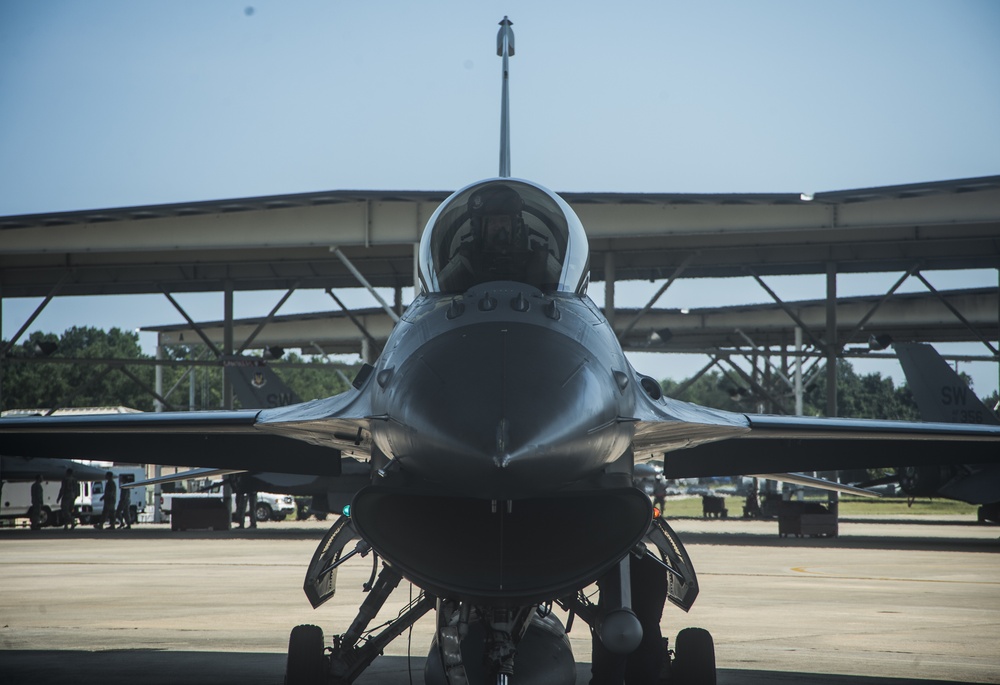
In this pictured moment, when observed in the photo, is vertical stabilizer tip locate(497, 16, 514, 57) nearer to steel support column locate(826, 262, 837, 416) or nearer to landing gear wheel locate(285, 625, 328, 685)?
landing gear wheel locate(285, 625, 328, 685)

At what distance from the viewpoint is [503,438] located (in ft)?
12.6

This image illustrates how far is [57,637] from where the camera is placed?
9758 mm

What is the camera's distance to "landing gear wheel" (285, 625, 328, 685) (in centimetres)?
646

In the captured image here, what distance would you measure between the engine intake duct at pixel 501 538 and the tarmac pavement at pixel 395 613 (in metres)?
2.13

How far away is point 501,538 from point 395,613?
8.20 m

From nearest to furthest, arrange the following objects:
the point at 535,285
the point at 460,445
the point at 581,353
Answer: the point at 460,445 < the point at 581,353 < the point at 535,285

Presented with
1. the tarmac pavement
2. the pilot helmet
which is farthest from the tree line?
the pilot helmet

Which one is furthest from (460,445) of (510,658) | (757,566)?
(757,566)

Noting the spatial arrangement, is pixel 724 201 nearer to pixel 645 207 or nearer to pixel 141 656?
pixel 645 207

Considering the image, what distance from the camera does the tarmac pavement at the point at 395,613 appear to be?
314 inches

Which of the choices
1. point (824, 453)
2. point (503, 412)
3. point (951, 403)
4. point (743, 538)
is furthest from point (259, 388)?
point (503, 412)

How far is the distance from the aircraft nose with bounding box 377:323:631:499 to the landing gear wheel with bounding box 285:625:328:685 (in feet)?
8.10

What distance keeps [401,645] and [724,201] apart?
13.7m

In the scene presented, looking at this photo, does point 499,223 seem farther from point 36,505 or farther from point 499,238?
point 36,505
